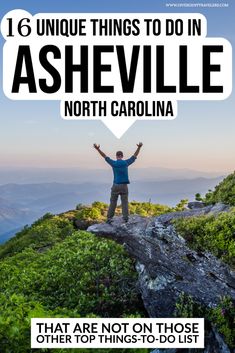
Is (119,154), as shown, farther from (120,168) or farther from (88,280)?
(88,280)

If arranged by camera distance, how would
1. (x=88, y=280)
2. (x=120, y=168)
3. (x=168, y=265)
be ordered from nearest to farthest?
1. (x=168, y=265)
2. (x=120, y=168)
3. (x=88, y=280)

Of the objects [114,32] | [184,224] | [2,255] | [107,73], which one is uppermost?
[114,32]

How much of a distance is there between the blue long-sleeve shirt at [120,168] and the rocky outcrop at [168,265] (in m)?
1.29

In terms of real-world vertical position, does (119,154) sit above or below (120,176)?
above

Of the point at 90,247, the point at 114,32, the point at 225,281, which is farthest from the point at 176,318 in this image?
the point at 114,32

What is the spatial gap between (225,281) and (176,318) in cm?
178

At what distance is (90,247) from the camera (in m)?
21.8

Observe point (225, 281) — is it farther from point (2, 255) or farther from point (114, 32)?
point (2, 255)

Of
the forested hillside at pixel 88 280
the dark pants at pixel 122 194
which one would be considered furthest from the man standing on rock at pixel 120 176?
the forested hillside at pixel 88 280

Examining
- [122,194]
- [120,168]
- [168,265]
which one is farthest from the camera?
[122,194]

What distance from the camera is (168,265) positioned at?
49.0 feet

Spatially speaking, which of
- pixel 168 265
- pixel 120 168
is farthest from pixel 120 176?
pixel 168 265

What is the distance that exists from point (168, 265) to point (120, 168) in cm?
A: 346

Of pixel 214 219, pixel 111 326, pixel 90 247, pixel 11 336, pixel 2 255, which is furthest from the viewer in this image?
pixel 2 255
